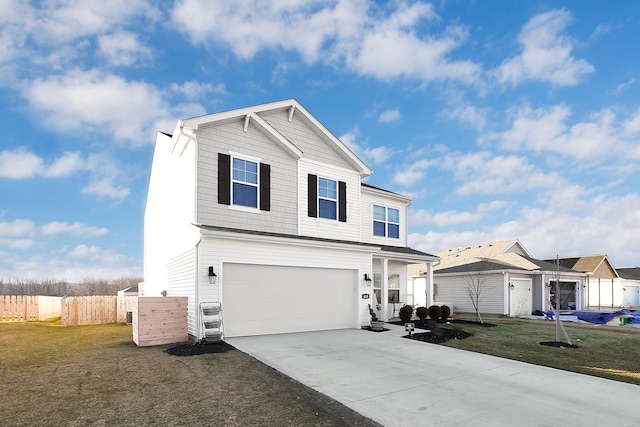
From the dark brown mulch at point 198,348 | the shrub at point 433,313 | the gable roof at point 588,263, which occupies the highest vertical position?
the gable roof at point 588,263

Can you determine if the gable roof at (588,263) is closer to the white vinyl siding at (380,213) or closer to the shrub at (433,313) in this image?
the shrub at (433,313)

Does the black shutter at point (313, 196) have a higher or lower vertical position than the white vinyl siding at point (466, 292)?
higher

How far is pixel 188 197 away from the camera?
39.9ft

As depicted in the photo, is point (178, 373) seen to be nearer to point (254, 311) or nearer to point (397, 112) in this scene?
point (254, 311)

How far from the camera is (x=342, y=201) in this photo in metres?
15.3

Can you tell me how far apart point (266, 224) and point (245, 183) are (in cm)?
159

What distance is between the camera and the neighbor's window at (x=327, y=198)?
14695 millimetres

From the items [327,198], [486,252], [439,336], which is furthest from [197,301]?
[486,252]

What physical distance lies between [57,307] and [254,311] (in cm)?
1638

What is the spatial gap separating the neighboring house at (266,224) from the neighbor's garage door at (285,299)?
34 mm

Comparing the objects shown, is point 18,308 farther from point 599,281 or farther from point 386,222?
point 599,281

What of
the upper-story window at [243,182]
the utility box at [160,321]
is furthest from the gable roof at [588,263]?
the utility box at [160,321]

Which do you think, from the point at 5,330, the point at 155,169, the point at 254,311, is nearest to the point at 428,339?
the point at 254,311

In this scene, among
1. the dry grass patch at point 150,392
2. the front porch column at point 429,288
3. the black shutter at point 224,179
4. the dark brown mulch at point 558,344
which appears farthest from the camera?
the front porch column at point 429,288
